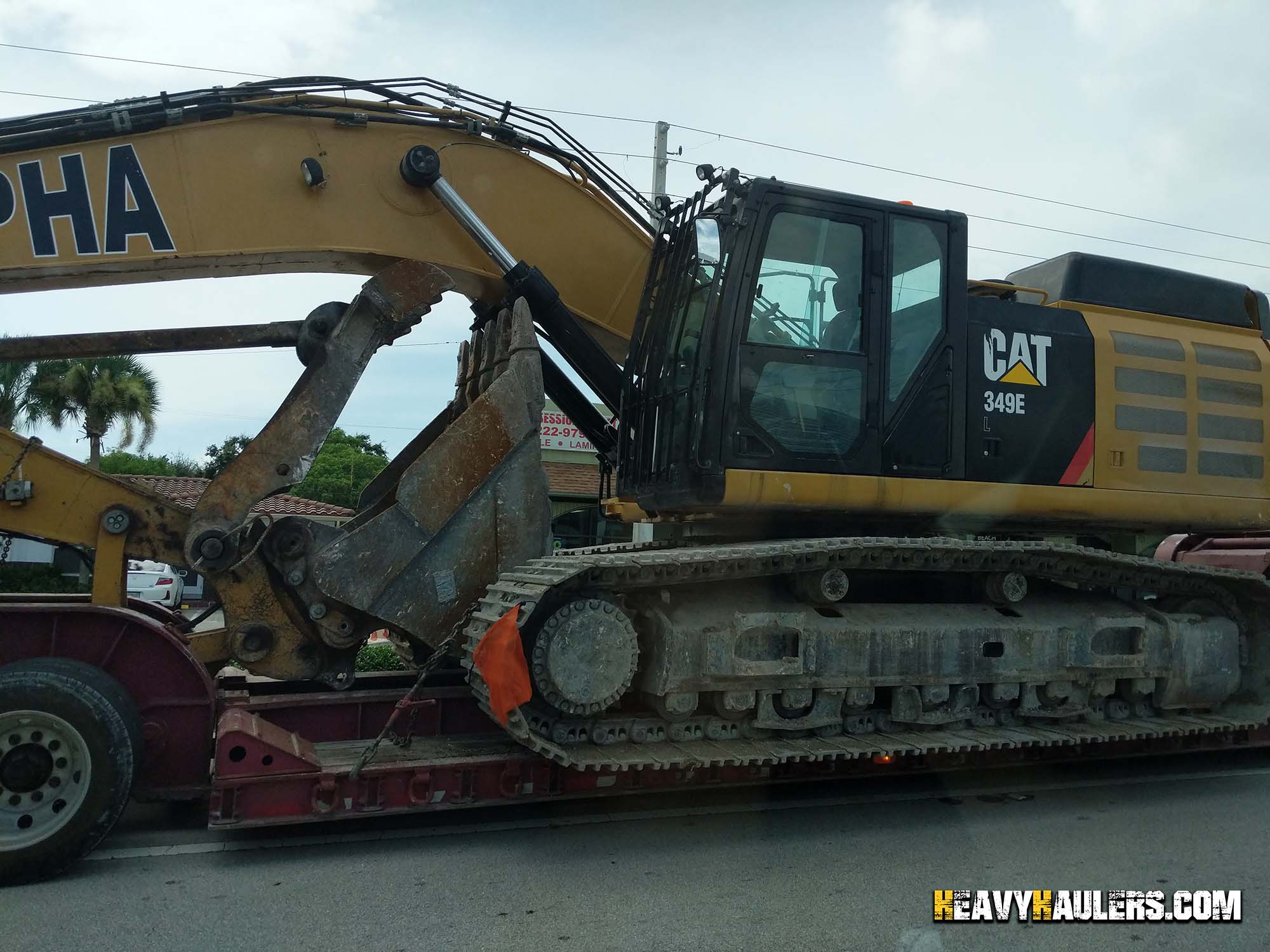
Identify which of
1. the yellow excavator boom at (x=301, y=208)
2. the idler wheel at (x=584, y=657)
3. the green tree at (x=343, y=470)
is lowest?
the idler wheel at (x=584, y=657)

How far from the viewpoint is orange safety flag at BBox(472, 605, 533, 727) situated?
493 cm

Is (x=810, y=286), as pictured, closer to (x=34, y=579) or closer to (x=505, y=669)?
(x=505, y=669)

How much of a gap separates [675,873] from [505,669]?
124 centimetres

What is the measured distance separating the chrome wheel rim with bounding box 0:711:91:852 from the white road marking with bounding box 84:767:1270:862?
36 cm

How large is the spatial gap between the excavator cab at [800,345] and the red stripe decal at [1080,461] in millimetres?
833

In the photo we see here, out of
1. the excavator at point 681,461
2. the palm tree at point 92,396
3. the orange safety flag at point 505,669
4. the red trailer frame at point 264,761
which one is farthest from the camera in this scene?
the palm tree at point 92,396

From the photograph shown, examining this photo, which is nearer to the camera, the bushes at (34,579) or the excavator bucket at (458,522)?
the excavator bucket at (458,522)

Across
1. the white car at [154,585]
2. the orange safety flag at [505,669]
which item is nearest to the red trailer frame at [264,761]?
the orange safety flag at [505,669]

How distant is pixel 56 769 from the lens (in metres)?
4.78

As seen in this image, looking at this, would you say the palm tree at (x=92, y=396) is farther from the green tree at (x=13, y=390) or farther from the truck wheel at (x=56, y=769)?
the truck wheel at (x=56, y=769)

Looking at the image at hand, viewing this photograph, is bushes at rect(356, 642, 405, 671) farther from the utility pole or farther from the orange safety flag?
the utility pole

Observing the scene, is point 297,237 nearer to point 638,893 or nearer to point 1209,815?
point 638,893

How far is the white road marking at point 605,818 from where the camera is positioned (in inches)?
203

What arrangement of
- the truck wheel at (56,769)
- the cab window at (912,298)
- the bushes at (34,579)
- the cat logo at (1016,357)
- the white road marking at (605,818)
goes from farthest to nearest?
the bushes at (34,579)
the cat logo at (1016,357)
the cab window at (912,298)
the white road marking at (605,818)
the truck wheel at (56,769)
